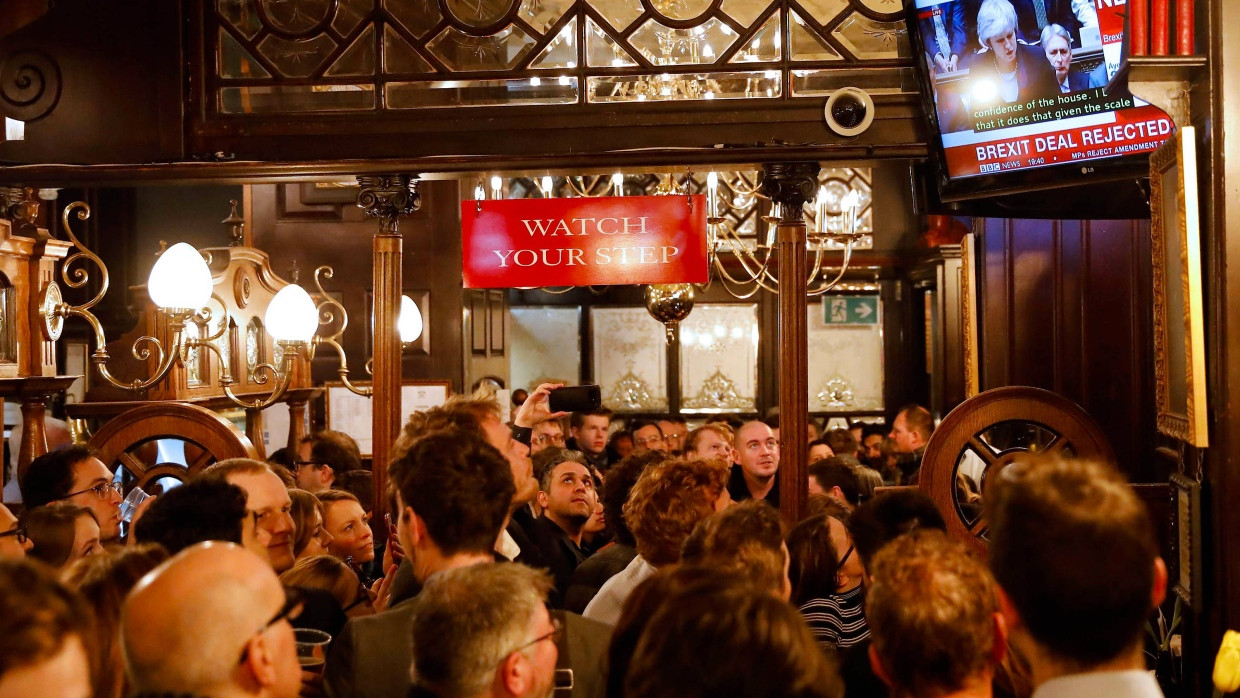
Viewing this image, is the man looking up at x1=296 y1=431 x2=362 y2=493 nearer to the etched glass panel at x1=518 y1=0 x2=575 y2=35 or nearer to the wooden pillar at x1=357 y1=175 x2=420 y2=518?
the wooden pillar at x1=357 y1=175 x2=420 y2=518

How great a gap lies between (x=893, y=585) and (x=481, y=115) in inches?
156

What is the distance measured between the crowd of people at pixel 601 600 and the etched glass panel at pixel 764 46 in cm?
254

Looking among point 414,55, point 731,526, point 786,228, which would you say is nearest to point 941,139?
point 786,228

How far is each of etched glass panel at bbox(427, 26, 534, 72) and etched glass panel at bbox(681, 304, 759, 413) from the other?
21.3ft

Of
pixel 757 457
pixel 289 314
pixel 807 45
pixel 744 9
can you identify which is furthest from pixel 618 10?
pixel 757 457

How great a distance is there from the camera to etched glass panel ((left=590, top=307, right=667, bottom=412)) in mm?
12219

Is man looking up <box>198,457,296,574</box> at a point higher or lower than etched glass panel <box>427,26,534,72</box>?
lower

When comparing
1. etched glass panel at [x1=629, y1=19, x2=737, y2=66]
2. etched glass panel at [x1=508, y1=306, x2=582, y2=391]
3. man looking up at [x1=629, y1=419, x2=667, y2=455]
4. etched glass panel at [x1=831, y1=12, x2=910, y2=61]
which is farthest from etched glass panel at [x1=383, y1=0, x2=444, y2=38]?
etched glass panel at [x1=508, y1=306, x2=582, y2=391]

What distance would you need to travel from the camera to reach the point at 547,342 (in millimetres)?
12336

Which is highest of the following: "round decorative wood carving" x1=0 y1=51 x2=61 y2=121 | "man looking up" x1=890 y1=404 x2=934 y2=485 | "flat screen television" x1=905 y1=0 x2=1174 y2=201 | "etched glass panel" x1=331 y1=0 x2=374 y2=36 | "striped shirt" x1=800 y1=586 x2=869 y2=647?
"etched glass panel" x1=331 y1=0 x2=374 y2=36

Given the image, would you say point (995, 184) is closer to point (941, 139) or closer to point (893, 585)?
point (941, 139)

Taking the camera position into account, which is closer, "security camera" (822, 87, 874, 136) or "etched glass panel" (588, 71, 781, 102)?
"security camera" (822, 87, 874, 136)

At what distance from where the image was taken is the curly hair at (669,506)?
11.8ft

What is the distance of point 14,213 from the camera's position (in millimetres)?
5789
